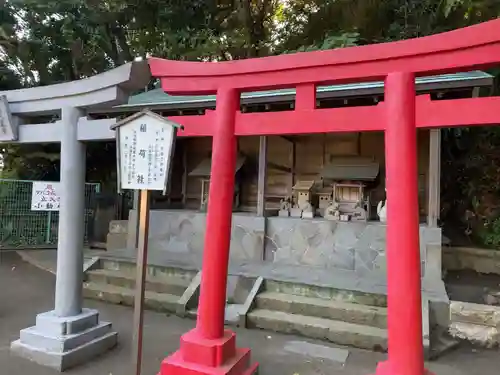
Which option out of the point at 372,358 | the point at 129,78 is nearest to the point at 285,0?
the point at 129,78

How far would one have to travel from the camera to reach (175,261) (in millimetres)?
7551

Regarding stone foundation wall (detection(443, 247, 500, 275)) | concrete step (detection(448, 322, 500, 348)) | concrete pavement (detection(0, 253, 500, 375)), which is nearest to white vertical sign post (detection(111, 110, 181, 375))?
concrete pavement (detection(0, 253, 500, 375))

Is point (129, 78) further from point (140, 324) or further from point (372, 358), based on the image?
point (372, 358)

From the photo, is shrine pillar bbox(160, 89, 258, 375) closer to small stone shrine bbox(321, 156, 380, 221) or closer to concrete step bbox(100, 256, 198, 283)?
concrete step bbox(100, 256, 198, 283)

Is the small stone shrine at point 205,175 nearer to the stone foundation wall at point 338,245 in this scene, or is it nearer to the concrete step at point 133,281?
the stone foundation wall at point 338,245

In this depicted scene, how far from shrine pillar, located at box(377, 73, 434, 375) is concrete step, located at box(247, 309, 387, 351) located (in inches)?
75.6

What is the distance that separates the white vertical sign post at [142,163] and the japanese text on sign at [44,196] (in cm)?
538

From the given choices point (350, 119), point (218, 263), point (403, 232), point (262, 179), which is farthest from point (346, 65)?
point (262, 179)

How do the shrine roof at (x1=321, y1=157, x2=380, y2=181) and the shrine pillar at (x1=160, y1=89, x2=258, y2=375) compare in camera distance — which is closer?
the shrine pillar at (x1=160, y1=89, x2=258, y2=375)

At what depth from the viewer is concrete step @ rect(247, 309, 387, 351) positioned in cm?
496

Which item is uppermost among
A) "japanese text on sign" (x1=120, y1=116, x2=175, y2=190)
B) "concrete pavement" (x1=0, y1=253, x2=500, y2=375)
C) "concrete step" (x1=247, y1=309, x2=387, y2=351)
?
"japanese text on sign" (x1=120, y1=116, x2=175, y2=190)

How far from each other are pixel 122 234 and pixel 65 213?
5539mm

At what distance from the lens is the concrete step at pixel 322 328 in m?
4.96

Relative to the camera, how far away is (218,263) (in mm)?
3723
